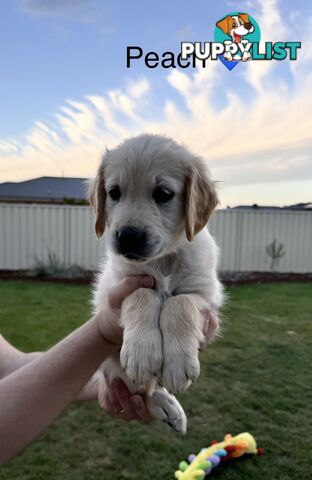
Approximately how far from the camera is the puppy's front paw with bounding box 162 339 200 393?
180cm

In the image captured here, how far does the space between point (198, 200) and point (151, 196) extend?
36 centimetres

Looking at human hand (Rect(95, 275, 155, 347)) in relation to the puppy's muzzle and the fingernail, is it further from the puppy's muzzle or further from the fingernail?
the puppy's muzzle

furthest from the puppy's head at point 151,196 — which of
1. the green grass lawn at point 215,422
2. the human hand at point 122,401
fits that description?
the green grass lawn at point 215,422

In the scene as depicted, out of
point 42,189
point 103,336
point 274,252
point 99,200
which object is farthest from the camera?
point 42,189

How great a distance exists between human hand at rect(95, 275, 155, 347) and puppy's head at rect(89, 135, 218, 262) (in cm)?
14

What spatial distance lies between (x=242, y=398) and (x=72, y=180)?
24.7m

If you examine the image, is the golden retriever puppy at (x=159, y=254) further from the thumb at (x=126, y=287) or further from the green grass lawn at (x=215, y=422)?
the green grass lawn at (x=215, y=422)

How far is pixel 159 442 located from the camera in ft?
14.3

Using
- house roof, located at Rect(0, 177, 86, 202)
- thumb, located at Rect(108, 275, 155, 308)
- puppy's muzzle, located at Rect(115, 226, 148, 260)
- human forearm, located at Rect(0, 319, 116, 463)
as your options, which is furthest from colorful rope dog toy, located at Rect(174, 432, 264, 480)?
house roof, located at Rect(0, 177, 86, 202)

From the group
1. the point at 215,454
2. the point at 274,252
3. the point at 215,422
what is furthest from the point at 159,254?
the point at 274,252

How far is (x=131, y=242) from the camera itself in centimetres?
213

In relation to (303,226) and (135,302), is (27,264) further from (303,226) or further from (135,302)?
(135,302)

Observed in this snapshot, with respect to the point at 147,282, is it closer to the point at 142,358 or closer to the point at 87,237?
the point at 142,358

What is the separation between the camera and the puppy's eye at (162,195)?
2.34m
